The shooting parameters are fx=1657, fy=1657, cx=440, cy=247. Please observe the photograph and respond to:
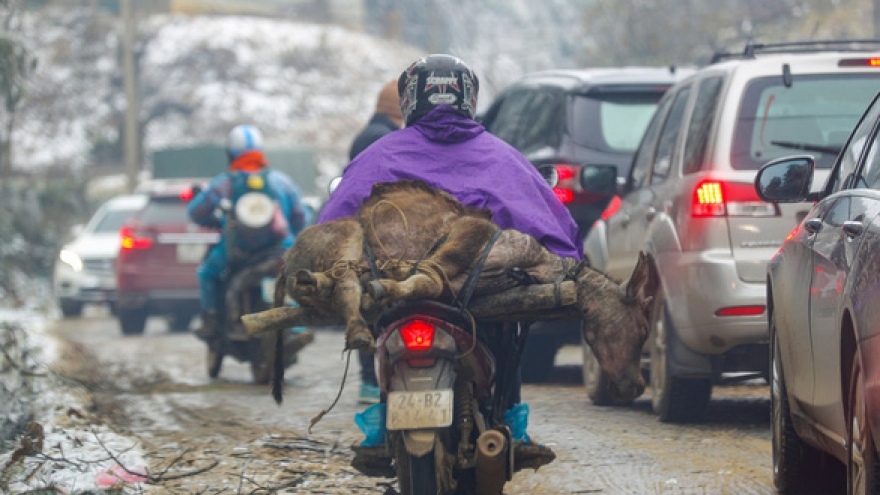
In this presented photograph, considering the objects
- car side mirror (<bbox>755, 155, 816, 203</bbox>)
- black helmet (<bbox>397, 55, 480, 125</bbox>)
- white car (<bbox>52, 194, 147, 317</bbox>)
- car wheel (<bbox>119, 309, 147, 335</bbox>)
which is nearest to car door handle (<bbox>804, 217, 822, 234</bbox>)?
car side mirror (<bbox>755, 155, 816, 203</bbox>)

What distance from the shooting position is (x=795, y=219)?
7.75 m

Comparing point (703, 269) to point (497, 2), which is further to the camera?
point (497, 2)

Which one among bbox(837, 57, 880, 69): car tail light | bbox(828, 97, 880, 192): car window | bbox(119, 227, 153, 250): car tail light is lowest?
bbox(119, 227, 153, 250): car tail light

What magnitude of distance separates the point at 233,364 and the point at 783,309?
895cm

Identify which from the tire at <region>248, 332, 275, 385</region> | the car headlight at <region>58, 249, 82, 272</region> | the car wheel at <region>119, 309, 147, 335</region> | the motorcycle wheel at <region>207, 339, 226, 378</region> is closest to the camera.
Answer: the tire at <region>248, 332, 275, 385</region>

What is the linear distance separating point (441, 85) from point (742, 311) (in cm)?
256

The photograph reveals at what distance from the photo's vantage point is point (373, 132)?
10.2 metres

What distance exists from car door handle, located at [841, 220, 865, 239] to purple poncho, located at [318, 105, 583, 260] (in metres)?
1.00

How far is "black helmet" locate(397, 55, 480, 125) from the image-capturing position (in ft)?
19.1

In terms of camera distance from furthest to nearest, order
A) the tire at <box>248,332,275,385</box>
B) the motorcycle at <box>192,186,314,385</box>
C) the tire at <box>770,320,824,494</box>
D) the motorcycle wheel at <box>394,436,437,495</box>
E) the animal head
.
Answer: the motorcycle at <box>192,186,314,385</box>, the tire at <box>248,332,275,385</box>, the tire at <box>770,320,824,494</box>, the animal head, the motorcycle wheel at <box>394,436,437,495</box>

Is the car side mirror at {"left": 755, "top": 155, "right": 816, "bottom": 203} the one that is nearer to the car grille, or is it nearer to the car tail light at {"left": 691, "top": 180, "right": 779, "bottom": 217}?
the car tail light at {"left": 691, "top": 180, "right": 779, "bottom": 217}

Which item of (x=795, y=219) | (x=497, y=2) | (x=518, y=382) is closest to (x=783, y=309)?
(x=518, y=382)

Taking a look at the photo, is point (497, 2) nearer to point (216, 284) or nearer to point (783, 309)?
point (216, 284)

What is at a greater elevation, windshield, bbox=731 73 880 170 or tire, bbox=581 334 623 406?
windshield, bbox=731 73 880 170
